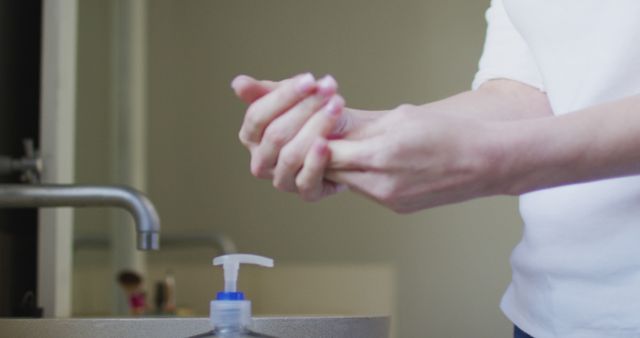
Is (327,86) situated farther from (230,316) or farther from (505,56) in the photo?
(505,56)

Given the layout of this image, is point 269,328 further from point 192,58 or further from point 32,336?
point 192,58

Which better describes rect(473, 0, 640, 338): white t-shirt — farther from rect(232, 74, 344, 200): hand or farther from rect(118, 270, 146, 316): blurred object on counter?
rect(118, 270, 146, 316): blurred object on counter

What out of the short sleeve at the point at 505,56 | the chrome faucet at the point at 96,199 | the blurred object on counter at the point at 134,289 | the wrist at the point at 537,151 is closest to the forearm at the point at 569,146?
the wrist at the point at 537,151

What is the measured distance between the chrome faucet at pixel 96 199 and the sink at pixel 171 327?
0.42 ft

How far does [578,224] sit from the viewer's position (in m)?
0.69

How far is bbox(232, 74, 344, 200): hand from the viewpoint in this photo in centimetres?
56

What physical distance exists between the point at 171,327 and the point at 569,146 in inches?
15.4

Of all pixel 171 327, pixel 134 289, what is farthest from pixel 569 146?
pixel 134 289

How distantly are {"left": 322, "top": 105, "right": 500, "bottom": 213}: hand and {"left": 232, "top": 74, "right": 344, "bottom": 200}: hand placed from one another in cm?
2

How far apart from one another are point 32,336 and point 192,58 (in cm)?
201

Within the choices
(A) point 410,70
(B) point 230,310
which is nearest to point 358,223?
(A) point 410,70

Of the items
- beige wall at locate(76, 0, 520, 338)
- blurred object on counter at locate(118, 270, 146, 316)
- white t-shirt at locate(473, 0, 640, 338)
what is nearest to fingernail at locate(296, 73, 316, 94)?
white t-shirt at locate(473, 0, 640, 338)

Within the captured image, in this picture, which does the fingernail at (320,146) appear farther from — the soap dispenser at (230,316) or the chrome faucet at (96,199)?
the chrome faucet at (96,199)

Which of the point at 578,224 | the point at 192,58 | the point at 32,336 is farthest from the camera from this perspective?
the point at 192,58
